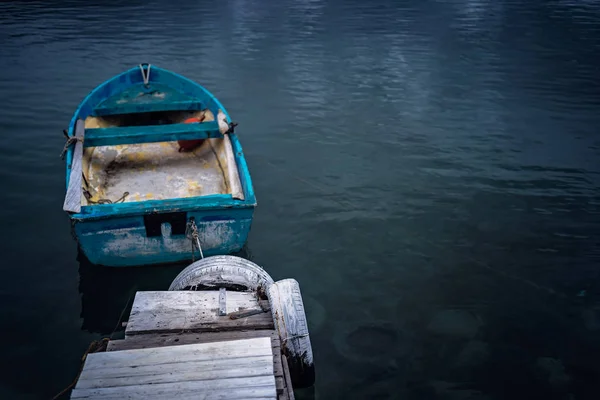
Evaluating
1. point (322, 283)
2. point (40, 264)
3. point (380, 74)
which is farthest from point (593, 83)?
point (40, 264)

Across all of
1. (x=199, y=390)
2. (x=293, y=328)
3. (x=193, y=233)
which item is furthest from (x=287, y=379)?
(x=193, y=233)

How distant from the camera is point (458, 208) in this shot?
970cm

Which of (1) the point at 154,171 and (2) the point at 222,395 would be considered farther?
(1) the point at 154,171

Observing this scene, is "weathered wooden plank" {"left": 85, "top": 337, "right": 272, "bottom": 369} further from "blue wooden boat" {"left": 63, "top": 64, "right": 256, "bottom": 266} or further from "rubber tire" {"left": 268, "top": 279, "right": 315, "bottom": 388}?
"blue wooden boat" {"left": 63, "top": 64, "right": 256, "bottom": 266}

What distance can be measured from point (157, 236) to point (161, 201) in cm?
54

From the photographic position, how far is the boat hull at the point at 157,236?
6484 mm

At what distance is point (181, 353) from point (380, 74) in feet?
50.6

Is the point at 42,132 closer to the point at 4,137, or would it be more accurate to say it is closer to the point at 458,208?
the point at 4,137

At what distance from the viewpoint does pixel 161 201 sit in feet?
21.7

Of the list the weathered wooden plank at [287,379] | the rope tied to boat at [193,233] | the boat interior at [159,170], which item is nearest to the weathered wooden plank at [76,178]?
the boat interior at [159,170]

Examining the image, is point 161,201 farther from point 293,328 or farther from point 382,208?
point 382,208

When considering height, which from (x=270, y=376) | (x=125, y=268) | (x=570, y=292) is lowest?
(x=570, y=292)

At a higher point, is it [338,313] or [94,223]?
[94,223]

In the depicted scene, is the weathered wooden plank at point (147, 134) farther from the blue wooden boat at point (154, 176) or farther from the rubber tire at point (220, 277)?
the rubber tire at point (220, 277)
